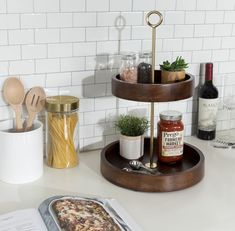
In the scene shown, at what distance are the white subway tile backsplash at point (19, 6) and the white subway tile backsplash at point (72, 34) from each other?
126mm

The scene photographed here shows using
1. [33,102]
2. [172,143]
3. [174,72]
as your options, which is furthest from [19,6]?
[172,143]

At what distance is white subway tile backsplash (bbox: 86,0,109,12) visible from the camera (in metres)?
1.42

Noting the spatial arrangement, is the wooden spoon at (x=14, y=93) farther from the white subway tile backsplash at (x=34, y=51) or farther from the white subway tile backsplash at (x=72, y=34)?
the white subway tile backsplash at (x=72, y=34)

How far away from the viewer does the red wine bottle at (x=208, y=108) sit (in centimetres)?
164

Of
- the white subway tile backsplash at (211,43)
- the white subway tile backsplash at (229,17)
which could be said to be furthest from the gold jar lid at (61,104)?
the white subway tile backsplash at (229,17)

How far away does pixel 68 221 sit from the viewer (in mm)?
1015

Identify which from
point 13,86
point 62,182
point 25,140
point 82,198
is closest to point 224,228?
point 82,198

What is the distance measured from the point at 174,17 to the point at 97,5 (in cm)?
29

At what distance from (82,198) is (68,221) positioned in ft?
0.43

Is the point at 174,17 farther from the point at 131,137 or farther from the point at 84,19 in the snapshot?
the point at 131,137

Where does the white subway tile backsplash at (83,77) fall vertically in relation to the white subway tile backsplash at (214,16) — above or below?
below

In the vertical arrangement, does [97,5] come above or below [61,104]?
above

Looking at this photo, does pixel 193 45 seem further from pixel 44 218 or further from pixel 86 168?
pixel 44 218

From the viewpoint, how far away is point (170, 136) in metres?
1.35
